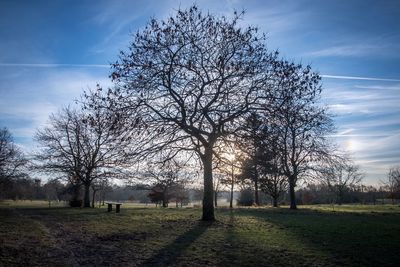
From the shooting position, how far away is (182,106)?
1922 centimetres

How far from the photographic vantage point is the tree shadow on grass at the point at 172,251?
8.97 meters

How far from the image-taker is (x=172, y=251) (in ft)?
34.3

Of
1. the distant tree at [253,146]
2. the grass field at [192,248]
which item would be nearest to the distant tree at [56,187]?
the distant tree at [253,146]

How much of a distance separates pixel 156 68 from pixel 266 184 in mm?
9820

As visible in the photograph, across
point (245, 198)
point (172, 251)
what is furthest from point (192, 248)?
point (245, 198)

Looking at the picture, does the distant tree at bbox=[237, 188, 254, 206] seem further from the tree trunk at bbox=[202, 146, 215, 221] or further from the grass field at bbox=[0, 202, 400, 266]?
the grass field at bbox=[0, 202, 400, 266]

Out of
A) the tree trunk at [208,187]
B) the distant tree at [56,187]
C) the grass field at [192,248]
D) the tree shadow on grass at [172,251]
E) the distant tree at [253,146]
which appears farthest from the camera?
the distant tree at [56,187]

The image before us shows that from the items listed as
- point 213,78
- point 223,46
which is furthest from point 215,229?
point 223,46

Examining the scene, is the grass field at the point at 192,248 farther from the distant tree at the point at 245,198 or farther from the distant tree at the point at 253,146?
the distant tree at the point at 245,198

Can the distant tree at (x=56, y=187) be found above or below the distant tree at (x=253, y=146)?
below

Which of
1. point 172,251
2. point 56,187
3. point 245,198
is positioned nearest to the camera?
point 172,251

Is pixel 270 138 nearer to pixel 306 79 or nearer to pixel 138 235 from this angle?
pixel 306 79

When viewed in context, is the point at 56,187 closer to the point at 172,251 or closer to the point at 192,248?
the point at 192,248

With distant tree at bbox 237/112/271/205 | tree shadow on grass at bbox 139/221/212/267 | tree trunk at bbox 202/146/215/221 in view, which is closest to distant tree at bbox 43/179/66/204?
tree trunk at bbox 202/146/215/221
